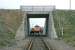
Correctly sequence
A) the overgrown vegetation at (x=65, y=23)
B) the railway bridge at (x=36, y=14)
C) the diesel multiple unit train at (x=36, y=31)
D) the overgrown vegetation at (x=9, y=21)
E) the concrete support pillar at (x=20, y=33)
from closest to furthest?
the concrete support pillar at (x=20, y=33), the overgrown vegetation at (x=65, y=23), the overgrown vegetation at (x=9, y=21), the railway bridge at (x=36, y=14), the diesel multiple unit train at (x=36, y=31)

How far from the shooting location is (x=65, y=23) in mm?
56969

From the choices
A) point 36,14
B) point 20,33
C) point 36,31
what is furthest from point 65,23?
point 36,31

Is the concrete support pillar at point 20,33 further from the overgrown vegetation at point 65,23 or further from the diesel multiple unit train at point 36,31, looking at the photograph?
the diesel multiple unit train at point 36,31

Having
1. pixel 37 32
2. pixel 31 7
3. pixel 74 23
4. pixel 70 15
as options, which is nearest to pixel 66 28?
pixel 74 23

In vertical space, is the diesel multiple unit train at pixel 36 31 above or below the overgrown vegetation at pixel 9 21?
below

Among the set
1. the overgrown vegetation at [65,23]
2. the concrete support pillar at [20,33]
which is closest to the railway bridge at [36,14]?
the concrete support pillar at [20,33]

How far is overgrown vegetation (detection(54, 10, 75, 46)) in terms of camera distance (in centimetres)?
5059

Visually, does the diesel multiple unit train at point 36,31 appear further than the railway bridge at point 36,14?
Yes

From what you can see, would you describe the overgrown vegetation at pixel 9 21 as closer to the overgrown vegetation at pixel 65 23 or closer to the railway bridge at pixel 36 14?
the railway bridge at pixel 36 14

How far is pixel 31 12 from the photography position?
59.3 m

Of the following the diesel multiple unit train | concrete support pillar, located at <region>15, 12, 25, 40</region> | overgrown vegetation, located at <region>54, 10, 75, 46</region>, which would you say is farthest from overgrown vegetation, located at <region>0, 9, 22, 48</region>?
the diesel multiple unit train

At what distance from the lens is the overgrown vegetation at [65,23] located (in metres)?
50.6

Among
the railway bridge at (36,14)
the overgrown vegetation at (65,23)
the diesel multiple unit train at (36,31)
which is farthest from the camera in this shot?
the diesel multiple unit train at (36,31)

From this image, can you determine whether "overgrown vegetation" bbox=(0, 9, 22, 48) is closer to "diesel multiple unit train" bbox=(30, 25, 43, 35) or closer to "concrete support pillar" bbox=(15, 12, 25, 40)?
"concrete support pillar" bbox=(15, 12, 25, 40)
